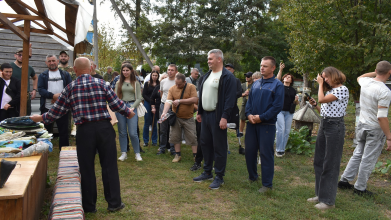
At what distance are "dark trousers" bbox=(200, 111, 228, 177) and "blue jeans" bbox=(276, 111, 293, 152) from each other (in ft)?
7.98

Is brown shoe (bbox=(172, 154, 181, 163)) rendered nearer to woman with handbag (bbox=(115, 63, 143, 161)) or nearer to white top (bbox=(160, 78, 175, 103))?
woman with handbag (bbox=(115, 63, 143, 161))

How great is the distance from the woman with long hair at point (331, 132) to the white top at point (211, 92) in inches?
59.5

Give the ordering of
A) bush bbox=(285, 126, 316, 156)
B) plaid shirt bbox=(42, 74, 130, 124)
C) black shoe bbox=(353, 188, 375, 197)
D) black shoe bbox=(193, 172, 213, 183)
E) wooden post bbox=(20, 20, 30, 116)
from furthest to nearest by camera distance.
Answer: bush bbox=(285, 126, 316, 156) < wooden post bbox=(20, 20, 30, 116) < black shoe bbox=(193, 172, 213, 183) < black shoe bbox=(353, 188, 375, 197) < plaid shirt bbox=(42, 74, 130, 124)

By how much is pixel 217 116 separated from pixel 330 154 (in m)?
1.68

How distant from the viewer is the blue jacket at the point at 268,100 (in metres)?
4.57

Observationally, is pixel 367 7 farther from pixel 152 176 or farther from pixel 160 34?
pixel 160 34

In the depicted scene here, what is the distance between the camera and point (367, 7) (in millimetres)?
8297

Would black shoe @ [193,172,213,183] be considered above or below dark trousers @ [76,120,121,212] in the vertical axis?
below

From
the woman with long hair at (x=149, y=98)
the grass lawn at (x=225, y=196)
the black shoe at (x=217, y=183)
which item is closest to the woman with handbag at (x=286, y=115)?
the grass lawn at (x=225, y=196)

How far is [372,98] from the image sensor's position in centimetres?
446

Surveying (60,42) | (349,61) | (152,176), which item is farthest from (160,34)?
(152,176)

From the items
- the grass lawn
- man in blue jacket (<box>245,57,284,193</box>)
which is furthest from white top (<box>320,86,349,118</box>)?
the grass lawn

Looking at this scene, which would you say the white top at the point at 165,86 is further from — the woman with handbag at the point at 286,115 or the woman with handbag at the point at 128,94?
the woman with handbag at the point at 286,115

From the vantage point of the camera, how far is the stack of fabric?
2.97 meters
